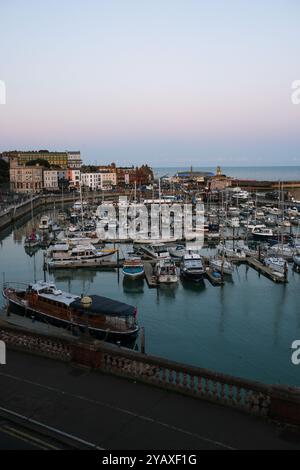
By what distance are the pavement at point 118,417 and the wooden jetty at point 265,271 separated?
25.5 metres

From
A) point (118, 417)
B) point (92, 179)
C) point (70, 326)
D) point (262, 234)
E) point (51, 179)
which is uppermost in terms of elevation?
point (92, 179)

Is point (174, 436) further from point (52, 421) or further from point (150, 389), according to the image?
point (52, 421)

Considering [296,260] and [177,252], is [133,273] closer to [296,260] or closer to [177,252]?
[177,252]

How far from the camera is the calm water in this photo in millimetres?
19984

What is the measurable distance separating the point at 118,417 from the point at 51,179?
123 m

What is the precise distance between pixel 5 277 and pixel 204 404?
31100mm

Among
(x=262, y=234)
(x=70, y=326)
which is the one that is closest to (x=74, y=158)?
(x=262, y=234)

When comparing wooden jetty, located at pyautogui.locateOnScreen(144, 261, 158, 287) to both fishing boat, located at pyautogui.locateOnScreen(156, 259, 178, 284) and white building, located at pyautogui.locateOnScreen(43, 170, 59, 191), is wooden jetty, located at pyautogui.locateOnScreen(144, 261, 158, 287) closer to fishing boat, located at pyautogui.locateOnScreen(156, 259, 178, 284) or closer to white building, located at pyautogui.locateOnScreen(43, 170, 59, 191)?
fishing boat, located at pyautogui.locateOnScreen(156, 259, 178, 284)

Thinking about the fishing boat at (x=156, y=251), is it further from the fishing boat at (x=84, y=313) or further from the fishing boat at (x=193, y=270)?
the fishing boat at (x=84, y=313)

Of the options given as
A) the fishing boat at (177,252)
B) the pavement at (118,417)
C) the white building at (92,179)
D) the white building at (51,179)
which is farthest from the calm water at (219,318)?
the white building at (92,179)

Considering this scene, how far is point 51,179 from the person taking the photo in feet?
415

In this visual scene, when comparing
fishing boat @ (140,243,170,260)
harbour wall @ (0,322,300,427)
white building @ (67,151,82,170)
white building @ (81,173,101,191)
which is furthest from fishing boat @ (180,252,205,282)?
white building @ (67,151,82,170)

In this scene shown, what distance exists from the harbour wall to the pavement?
0.18 meters

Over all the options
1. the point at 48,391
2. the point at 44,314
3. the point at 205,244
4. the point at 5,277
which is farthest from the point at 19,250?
the point at 48,391
